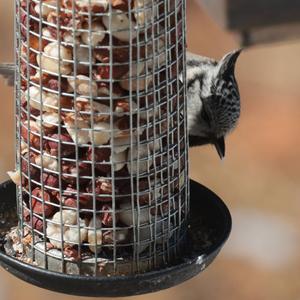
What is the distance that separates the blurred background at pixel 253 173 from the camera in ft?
17.7

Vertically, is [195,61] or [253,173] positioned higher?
[195,61]

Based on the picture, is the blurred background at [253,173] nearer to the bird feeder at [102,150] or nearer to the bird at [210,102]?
the bird at [210,102]

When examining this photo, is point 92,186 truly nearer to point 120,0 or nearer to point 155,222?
point 155,222

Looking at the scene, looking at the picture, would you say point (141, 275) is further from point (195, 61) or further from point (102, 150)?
point (195, 61)

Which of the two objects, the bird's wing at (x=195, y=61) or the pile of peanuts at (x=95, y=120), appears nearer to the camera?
the pile of peanuts at (x=95, y=120)

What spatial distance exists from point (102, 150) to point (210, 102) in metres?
1.41

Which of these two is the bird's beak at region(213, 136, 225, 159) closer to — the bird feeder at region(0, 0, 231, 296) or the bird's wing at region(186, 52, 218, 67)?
the bird's wing at region(186, 52, 218, 67)

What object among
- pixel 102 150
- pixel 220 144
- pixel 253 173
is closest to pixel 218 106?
pixel 220 144

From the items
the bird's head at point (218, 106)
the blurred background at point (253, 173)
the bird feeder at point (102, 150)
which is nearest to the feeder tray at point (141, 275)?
the bird feeder at point (102, 150)

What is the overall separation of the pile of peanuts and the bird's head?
1.10 meters

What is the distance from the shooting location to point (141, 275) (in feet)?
8.09

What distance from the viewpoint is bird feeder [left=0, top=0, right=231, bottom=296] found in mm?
2410

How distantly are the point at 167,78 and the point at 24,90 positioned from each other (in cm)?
35

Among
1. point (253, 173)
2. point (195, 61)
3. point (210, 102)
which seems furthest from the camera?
point (253, 173)
